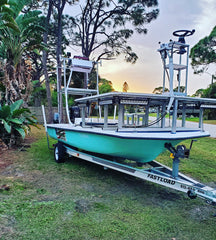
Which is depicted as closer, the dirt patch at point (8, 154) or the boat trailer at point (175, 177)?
the boat trailer at point (175, 177)

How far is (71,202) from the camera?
3463 mm

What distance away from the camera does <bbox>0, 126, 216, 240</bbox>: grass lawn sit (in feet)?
8.71

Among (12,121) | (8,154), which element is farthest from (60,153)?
(12,121)

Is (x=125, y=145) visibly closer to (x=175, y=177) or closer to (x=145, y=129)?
(x=145, y=129)

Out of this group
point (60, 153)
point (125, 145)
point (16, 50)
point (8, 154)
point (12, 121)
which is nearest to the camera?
point (125, 145)

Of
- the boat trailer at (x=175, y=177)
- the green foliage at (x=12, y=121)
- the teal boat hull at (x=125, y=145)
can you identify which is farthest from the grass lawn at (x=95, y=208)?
the green foliage at (x=12, y=121)

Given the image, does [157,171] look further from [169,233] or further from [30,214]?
[30,214]

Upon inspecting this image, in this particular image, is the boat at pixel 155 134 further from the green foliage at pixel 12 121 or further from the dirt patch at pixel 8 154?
the green foliage at pixel 12 121

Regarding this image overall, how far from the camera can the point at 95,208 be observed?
3.28 m

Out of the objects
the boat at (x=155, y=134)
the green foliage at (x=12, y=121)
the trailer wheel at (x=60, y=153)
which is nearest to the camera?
the boat at (x=155, y=134)

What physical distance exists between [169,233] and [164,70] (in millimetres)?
2911

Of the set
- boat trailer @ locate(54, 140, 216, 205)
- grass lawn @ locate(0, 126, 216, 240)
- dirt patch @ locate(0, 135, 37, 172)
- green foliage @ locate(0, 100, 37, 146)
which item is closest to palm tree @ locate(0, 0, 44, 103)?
green foliage @ locate(0, 100, 37, 146)

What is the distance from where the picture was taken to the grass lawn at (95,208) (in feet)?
8.71

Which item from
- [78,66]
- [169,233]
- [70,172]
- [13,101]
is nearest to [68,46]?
[13,101]
